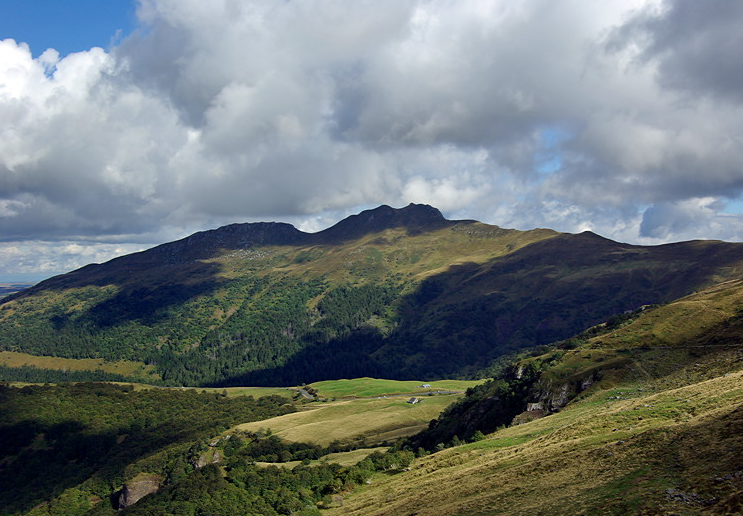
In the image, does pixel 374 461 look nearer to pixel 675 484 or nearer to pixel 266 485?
pixel 266 485

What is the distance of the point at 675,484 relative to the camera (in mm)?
34469

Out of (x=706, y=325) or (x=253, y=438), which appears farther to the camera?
(x=253, y=438)

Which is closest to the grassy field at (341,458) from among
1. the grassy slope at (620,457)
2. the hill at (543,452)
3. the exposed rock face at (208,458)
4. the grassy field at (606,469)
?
the hill at (543,452)

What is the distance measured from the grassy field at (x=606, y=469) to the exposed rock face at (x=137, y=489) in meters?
128

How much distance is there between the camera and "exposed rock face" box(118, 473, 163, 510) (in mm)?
170125

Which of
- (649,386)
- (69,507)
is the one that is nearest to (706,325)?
(649,386)

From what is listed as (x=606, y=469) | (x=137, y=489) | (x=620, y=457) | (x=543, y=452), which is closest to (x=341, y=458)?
(x=137, y=489)

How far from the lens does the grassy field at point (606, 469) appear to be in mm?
33625

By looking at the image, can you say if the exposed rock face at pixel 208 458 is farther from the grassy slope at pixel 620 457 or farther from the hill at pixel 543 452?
the grassy slope at pixel 620 457

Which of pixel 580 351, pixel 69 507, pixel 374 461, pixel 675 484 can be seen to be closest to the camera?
pixel 675 484

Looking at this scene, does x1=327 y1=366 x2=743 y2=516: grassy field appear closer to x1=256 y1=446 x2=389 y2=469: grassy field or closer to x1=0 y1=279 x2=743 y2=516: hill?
x1=0 y1=279 x2=743 y2=516: hill

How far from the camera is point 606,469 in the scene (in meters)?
42.8

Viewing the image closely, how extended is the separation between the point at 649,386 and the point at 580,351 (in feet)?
134

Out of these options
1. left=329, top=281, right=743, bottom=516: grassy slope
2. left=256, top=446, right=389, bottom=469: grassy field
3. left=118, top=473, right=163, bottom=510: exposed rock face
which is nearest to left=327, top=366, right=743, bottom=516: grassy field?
left=329, top=281, right=743, bottom=516: grassy slope
